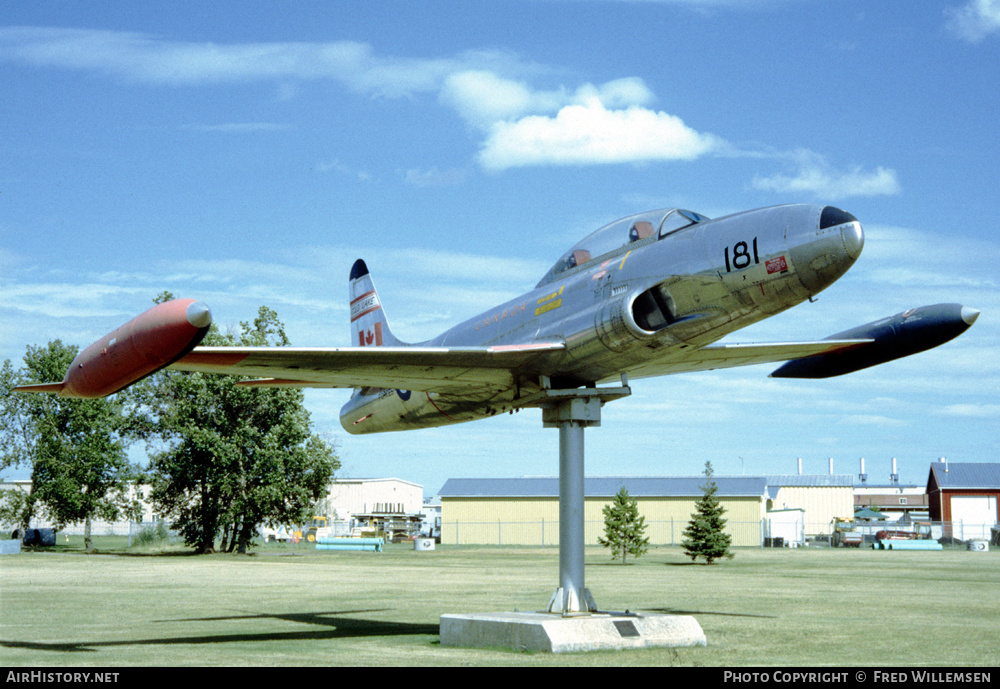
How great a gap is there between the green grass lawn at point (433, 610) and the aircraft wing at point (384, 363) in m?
3.84

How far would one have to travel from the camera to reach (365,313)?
874 inches

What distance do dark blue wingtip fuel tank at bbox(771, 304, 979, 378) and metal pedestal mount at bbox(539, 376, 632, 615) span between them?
145 inches

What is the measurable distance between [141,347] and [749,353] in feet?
31.4

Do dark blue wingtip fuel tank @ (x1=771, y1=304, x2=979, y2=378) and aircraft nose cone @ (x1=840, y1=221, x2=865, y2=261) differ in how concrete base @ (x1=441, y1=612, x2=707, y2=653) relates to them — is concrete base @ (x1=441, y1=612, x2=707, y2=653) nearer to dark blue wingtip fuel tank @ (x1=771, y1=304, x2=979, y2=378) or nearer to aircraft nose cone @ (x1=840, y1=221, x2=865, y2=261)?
dark blue wingtip fuel tank @ (x1=771, y1=304, x2=979, y2=378)

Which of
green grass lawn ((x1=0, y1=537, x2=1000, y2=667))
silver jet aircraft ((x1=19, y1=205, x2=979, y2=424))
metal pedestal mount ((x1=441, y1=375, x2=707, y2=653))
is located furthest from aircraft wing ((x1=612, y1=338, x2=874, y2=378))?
green grass lawn ((x1=0, y1=537, x2=1000, y2=667))

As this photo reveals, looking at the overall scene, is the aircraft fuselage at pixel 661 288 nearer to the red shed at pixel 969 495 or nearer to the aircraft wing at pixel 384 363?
the aircraft wing at pixel 384 363

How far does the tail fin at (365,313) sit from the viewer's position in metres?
21.5

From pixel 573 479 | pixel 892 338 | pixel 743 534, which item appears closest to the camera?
pixel 573 479

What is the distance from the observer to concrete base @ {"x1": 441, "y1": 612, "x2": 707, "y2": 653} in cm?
1292

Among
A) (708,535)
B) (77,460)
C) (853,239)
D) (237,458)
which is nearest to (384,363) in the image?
(853,239)

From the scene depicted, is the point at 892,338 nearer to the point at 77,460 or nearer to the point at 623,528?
the point at 623,528

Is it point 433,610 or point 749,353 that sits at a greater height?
point 749,353

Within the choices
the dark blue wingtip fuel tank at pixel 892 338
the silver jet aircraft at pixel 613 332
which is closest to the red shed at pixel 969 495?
the dark blue wingtip fuel tank at pixel 892 338

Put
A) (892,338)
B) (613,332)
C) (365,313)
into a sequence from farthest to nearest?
(365,313), (892,338), (613,332)
